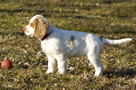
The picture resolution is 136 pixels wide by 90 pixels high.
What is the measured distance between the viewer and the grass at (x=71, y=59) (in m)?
5.06

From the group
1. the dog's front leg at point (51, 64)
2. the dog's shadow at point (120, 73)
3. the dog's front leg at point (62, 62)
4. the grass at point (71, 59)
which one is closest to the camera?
the grass at point (71, 59)

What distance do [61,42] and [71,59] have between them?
1.92 m

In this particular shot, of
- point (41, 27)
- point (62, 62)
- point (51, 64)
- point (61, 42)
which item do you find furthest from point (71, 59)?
point (41, 27)

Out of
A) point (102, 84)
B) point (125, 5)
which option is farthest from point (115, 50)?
point (125, 5)

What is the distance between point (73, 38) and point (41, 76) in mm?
1044

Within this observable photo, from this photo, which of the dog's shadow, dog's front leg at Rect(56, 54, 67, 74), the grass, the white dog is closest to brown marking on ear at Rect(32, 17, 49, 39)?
the white dog

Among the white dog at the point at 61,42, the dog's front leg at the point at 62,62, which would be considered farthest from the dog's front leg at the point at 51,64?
the dog's front leg at the point at 62,62

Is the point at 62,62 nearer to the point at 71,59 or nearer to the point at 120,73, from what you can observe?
the point at 120,73

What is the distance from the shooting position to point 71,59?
7.05 m

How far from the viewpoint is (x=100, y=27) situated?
1102cm

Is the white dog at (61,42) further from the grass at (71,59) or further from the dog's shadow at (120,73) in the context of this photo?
the dog's shadow at (120,73)

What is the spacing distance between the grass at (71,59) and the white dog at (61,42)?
17.5 inches

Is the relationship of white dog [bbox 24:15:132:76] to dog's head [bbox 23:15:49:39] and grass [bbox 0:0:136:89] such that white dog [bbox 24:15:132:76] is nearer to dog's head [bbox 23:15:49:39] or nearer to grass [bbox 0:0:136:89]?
dog's head [bbox 23:15:49:39]

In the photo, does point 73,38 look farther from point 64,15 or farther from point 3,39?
point 64,15
